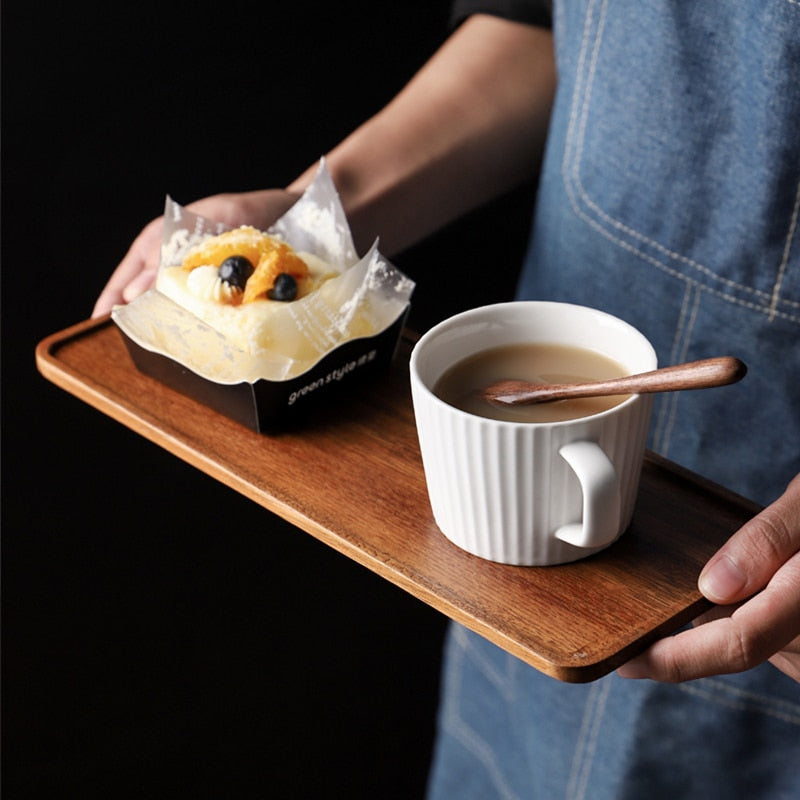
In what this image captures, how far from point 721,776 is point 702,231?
491mm

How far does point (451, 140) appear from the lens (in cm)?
99

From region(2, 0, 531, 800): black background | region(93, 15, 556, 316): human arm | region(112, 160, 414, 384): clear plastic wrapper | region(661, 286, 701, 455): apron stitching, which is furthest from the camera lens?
region(2, 0, 531, 800): black background

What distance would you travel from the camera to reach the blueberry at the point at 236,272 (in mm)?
768

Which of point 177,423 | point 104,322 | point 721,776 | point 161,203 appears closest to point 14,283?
point 161,203

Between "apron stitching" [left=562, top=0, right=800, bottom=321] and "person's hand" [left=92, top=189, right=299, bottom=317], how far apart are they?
0.23m

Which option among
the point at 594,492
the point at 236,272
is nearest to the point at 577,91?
the point at 236,272

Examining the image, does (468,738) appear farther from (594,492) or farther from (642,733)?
(594,492)

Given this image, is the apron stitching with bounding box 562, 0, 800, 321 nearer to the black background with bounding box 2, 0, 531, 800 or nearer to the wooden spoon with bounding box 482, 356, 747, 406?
the wooden spoon with bounding box 482, 356, 747, 406

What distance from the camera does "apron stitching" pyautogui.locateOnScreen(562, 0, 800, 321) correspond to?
2.68 ft

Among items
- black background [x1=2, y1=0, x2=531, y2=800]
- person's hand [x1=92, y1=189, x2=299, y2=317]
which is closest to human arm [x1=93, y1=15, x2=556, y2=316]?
person's hand [x1=92, y1=189, x2=299, y2=317]

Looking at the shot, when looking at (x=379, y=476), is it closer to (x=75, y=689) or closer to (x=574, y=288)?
(x=574, y=288)

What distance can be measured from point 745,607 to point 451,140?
53 cm

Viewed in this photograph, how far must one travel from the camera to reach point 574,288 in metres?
0.94

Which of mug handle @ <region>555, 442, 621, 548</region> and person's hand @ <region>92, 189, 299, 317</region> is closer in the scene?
mug handle @ <region>555, 442, 621, 548</region>
